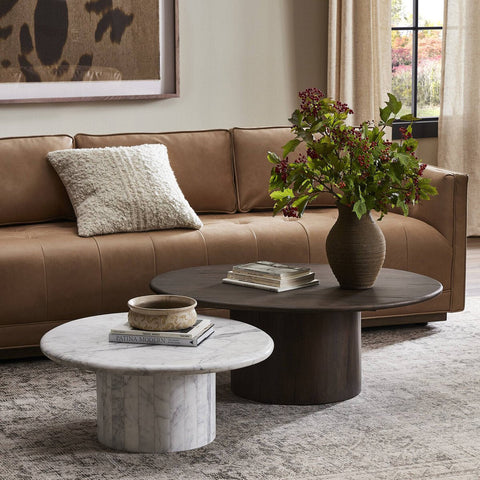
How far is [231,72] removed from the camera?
17.7 ft

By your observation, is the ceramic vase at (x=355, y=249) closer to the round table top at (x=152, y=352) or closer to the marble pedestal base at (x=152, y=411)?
the round table top at (x=152, y=352)

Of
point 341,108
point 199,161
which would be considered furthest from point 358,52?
point 341,108

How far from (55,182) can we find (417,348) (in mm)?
1695

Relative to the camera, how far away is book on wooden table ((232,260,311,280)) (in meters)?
2.98

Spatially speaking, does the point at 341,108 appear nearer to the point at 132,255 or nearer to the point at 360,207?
the point at 360,207

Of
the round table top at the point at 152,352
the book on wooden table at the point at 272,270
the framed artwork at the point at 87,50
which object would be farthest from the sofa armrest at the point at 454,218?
the framed artwork at the point at 87,50

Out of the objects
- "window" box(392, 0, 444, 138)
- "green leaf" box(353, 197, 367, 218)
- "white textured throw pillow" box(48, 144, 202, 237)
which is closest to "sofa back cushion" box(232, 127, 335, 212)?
"white textured throw pillow" box(48, 144, 202, 237)

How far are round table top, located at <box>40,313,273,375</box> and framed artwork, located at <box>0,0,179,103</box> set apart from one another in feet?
8.41

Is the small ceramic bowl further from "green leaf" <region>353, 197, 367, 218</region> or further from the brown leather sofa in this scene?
the brown leather sofa

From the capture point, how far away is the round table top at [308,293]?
9.05 feet

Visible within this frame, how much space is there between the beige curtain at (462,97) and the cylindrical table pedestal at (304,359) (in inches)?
126

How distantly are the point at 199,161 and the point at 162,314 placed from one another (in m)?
1.85

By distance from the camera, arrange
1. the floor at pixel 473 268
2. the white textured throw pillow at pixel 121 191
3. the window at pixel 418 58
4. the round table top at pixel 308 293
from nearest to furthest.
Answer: the round table top at pixel 308 293, the white textured throw pillow at pixel 121 191, the floor at pixel 473 268, the window at pixel 418 58

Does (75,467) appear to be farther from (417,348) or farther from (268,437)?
(417,348)
